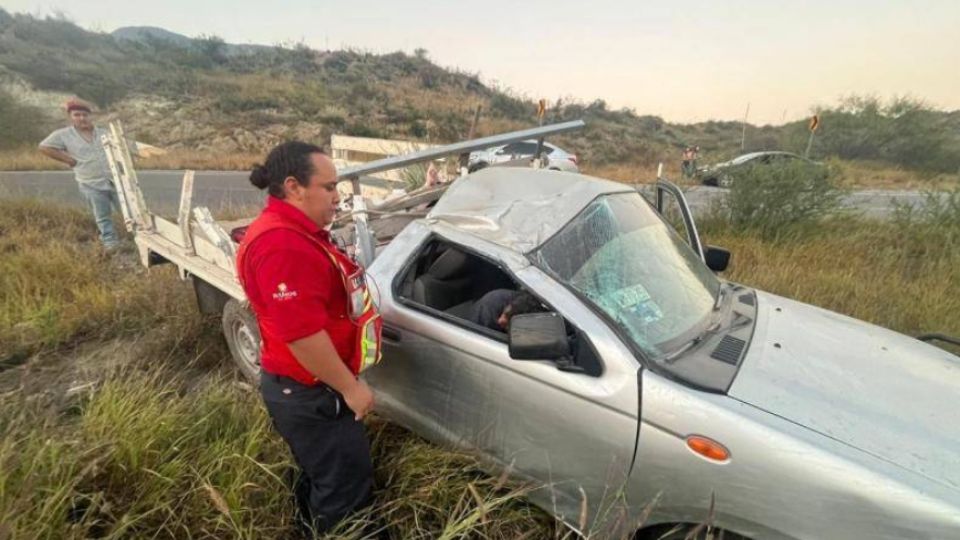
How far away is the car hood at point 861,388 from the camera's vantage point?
4.52ft

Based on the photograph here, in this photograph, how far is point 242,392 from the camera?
2588 mm

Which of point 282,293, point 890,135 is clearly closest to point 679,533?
point 282,293

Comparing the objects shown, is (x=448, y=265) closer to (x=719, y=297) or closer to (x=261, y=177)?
(x=261, y=177)

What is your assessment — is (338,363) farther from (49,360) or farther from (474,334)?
(49,360)

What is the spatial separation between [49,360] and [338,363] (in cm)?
314

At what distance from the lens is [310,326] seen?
142cm

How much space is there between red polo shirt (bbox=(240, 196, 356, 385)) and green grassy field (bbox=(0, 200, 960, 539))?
74 centimetres

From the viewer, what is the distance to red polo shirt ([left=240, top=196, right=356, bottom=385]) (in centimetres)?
141

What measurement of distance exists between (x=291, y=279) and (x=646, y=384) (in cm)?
125

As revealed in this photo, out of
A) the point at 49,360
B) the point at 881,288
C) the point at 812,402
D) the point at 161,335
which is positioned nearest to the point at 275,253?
the point at 812,402

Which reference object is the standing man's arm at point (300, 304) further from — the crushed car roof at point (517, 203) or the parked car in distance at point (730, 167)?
the parked car in distance at point (730, 167)

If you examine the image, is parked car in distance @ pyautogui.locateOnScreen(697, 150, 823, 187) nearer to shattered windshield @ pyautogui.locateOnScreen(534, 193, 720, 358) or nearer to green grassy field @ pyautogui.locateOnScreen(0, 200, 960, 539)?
green grassy field @ pyautogui.locateOnScreen(0, 200, 960, 539)

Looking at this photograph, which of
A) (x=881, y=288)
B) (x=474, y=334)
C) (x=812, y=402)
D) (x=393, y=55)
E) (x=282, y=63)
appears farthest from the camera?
(x=393, y=55)

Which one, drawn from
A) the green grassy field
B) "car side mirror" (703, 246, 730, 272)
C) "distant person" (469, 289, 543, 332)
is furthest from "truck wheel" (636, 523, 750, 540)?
"car side mirror" (703, 246, 730, 272)
